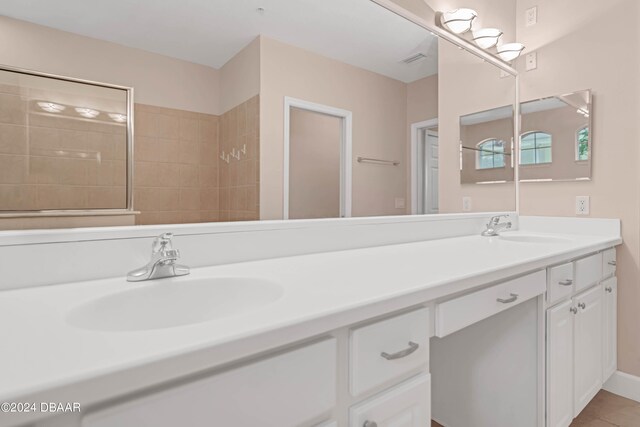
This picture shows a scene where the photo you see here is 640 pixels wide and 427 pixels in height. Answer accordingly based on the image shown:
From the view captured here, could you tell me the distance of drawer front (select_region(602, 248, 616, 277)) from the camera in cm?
182

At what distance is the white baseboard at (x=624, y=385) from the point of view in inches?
75.5

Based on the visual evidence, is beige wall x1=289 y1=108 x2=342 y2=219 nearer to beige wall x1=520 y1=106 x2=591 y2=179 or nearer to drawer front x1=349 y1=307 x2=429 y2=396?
drawer front x1=349 y1=307 x2=429 y2=396

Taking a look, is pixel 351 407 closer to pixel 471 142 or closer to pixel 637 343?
pixel 471 142

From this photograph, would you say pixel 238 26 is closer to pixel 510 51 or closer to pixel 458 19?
pixel 458 19

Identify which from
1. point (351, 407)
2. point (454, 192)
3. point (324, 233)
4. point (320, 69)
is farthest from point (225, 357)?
point (454, 192)

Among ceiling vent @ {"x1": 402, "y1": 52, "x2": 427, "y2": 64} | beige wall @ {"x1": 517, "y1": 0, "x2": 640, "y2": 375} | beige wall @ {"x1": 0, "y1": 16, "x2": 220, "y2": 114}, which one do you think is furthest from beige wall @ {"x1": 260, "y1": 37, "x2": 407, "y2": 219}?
beige wall @ {"x1": 517, "y1": 0, "x2": 640, "y2": 375}

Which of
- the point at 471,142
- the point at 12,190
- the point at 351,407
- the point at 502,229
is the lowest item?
the point at 351,407

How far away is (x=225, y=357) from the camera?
537 millimetres

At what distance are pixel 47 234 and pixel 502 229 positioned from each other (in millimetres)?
2211

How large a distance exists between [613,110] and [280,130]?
74.5 inches

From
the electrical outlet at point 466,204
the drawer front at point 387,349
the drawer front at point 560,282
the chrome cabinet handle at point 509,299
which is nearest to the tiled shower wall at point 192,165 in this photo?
the drawer front at point 387,349

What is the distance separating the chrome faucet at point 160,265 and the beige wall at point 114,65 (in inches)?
15.4

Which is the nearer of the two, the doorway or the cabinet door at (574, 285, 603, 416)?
the cabinet door at (574, 285, 603, 416)

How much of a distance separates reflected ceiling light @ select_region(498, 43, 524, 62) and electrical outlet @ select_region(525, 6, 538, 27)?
0.14 metres
